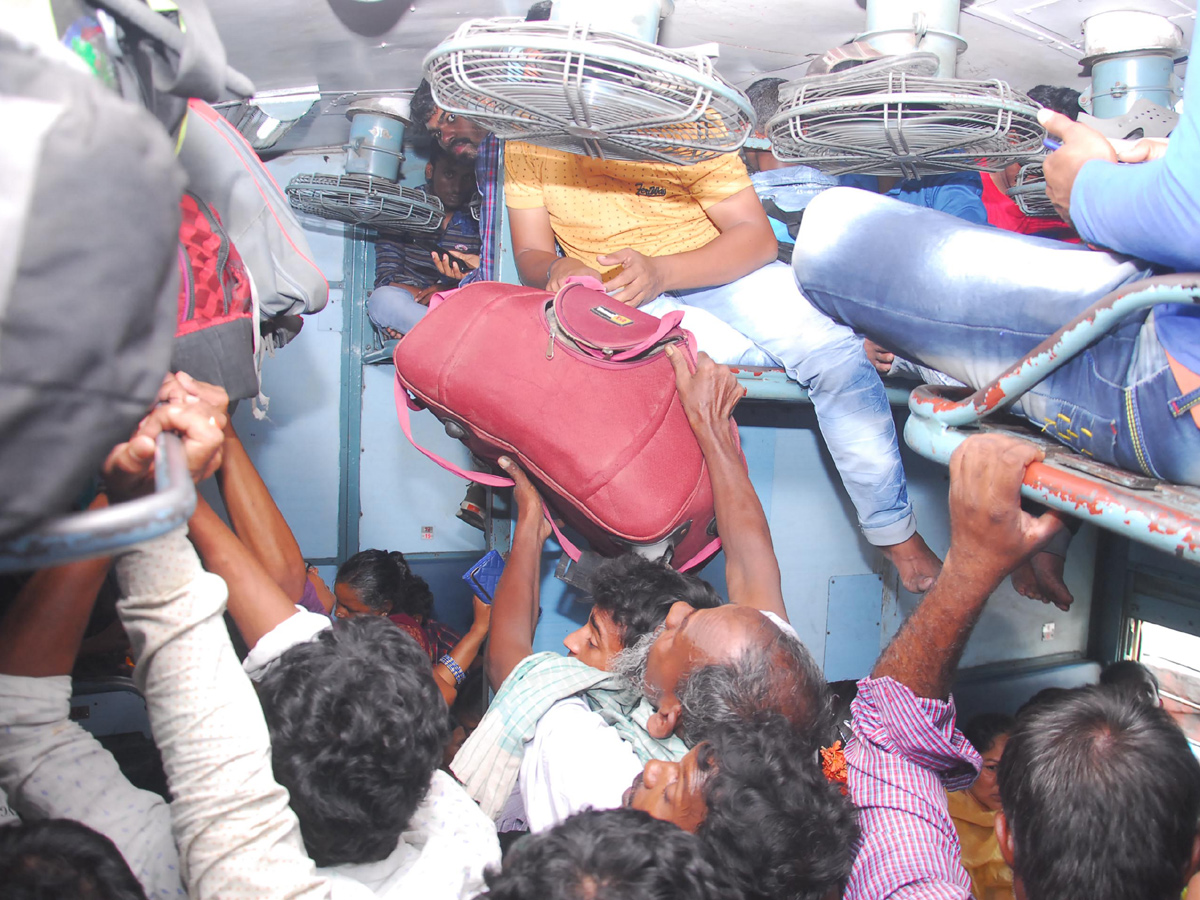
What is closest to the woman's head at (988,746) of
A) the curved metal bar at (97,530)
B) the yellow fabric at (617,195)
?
the yellow fabric at (617,195)

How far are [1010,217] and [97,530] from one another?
3.03m

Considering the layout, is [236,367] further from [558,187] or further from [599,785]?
[558,187]

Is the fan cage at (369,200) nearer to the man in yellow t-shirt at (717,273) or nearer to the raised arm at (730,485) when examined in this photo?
the man in yellow t-shirt at (717,273)

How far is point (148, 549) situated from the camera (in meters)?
1.01

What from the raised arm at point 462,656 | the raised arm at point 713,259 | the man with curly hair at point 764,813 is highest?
the raised arm at point 713,259

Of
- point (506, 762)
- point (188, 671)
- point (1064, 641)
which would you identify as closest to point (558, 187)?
point (506, 762)

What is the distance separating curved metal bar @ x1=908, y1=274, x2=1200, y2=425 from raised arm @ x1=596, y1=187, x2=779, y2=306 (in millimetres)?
860

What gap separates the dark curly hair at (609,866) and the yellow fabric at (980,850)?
1.73 meters

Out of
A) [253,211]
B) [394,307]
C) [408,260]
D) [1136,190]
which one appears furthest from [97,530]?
[408,260]

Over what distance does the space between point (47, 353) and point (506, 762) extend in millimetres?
1713

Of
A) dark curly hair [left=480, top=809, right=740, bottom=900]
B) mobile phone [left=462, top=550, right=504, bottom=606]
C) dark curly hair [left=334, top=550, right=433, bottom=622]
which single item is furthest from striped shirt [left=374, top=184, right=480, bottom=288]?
dark curly hair [left=480, top=809, right=740, bottom=900]

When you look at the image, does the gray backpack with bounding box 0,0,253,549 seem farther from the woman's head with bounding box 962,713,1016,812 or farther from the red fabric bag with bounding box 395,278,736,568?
the woman's head with bounding box 962,713,1016,812

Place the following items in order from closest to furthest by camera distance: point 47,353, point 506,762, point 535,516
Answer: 1. point 47,353
2. point 506,762
3. point 535,516

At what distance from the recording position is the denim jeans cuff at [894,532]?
2342 mm
